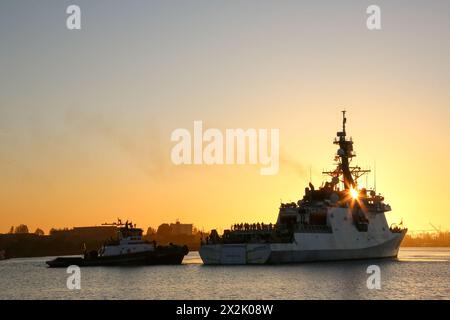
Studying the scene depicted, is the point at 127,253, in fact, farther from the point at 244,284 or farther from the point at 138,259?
A: the point at 244,284

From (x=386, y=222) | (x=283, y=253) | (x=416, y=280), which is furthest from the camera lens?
(x=386, y=222)

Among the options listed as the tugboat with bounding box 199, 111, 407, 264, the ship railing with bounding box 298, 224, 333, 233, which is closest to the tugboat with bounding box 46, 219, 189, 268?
the tugboat with bounding box 199, 111, 407, 264

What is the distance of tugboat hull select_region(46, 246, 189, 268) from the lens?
88.1m

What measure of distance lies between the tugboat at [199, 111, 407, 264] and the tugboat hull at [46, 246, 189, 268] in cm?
910

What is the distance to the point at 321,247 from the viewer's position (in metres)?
82.5

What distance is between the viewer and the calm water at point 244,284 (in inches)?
2030

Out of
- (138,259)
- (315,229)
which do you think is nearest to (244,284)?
(315,229)

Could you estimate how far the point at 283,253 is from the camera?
78.3m

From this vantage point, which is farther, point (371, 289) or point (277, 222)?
point (277, 222)

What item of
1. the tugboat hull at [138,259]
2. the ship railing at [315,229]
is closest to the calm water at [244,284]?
the ship railing at [315,229]
